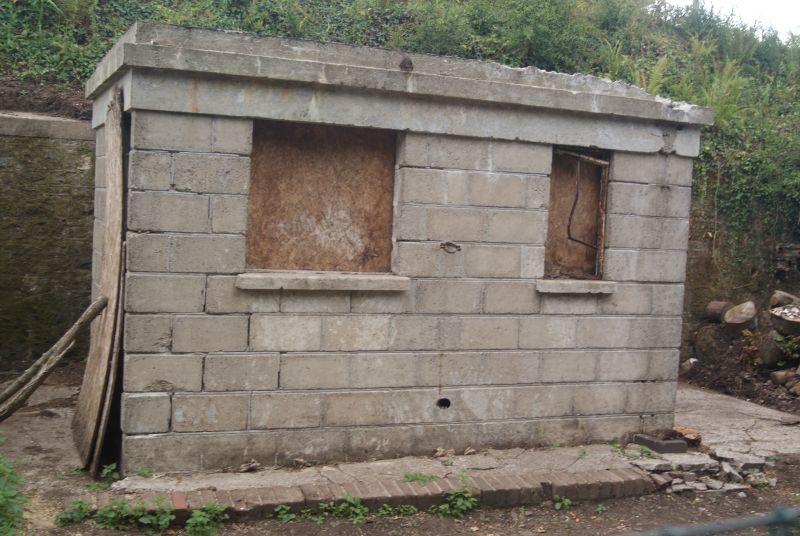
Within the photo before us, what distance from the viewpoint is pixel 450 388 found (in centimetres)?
650

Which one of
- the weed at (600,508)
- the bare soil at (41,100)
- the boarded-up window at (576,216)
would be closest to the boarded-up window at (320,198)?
the boarded-up window at (576,216)

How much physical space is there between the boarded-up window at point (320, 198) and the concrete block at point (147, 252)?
0.67m

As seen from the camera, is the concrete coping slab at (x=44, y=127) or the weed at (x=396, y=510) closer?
the weed at (x=396, y=510)

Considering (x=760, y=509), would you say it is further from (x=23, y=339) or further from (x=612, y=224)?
(x=23, y=339)

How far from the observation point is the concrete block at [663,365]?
23.6 ft

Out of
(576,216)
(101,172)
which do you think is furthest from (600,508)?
(101,172)

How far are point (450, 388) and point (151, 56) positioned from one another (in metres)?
3.37

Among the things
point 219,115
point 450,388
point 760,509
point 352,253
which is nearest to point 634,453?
point 760,509

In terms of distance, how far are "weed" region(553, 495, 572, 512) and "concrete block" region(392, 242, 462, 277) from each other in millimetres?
1882

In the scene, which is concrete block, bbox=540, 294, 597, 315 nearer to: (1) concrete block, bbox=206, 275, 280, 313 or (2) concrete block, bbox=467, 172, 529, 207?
(2) concrete block, bbox=467, 172, 529, 207

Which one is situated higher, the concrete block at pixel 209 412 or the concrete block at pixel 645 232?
the concrete block at pixel 645 232

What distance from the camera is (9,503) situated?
470 cm

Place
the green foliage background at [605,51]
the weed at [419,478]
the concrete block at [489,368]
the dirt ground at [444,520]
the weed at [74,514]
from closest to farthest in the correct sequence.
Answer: the weed at [74,514] < the dirt ground at [444,520] < the weed at [419,478] < the concrete block at [489,368] < the green foliage background at [605,51]

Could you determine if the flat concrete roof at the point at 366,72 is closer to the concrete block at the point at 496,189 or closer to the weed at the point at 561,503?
the concrete block at the point at 496,189
